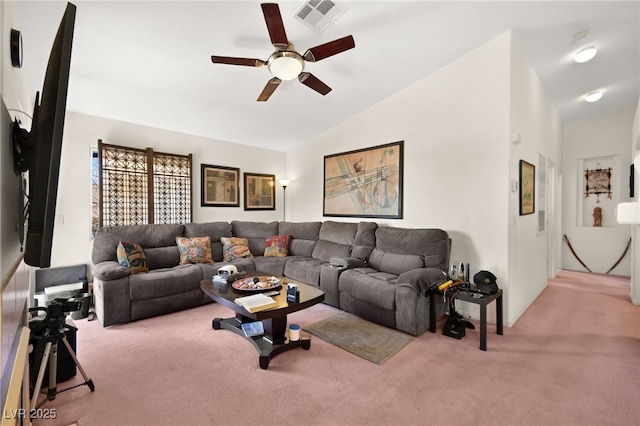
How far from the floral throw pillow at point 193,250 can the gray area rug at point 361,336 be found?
1902 mm

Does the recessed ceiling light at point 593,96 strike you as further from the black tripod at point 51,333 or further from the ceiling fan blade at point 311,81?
the black tripod at point 51,333

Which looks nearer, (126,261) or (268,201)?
(126,261)

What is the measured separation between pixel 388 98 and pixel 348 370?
3.53 m

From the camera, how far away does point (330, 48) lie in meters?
2.23

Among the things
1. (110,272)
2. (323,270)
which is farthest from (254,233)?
(110,272)

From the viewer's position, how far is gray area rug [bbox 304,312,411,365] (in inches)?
94.8

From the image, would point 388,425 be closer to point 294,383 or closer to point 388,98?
point 294,383

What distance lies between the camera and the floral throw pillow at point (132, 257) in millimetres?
3297

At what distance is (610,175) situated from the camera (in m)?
5.21

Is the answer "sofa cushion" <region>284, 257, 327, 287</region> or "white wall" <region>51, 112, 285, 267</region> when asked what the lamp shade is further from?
"white wall" <region>51, 112, 285, 267</region>

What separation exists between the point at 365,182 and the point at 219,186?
2516 mm

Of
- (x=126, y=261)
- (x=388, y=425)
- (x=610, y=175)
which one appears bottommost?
(x=388, y=425)

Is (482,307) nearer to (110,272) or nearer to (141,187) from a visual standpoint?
(110,272)

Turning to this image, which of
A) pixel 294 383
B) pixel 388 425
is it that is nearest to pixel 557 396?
pixel 388 425
